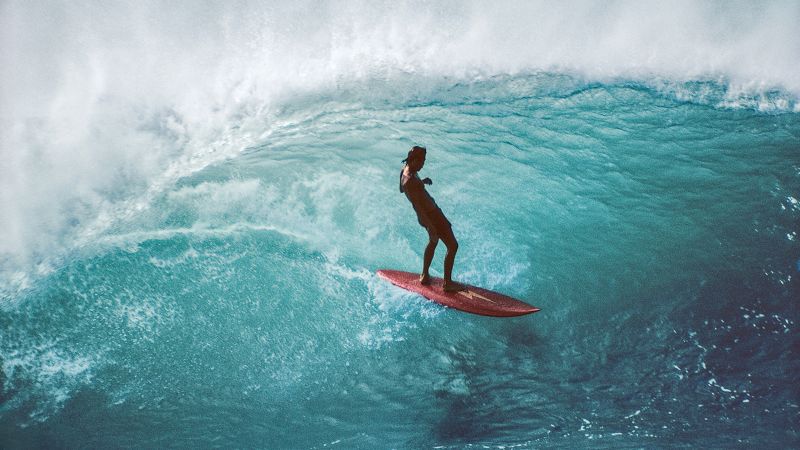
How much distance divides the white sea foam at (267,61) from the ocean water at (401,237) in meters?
0.05

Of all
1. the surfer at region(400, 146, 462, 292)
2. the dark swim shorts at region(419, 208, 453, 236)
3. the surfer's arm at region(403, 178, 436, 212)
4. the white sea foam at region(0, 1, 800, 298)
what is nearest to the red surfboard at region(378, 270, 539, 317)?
the surfer at region(400, 146, 462, 292)

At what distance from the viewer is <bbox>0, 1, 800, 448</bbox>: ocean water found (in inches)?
184

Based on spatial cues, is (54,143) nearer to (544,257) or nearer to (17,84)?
(17,84)

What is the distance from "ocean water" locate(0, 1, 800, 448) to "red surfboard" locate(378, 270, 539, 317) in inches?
16.2

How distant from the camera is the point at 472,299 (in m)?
4.89

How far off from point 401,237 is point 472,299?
1.60 m

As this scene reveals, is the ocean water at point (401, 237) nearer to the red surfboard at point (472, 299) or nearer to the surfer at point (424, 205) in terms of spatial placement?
the red surfboard at point (472, 299)

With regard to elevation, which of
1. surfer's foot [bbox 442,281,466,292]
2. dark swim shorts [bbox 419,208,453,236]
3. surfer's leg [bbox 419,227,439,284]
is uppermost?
dark swim shorts [bbox 419,208,453,236]

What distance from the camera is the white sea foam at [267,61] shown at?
7754 millimetres

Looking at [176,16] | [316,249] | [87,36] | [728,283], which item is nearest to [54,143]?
[87,36]

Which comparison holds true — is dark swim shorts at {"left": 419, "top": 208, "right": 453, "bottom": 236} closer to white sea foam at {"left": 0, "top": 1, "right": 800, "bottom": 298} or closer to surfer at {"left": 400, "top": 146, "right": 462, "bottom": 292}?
surfer at {"left": 400, "top": 146, "right": 462, "bottom": 292}

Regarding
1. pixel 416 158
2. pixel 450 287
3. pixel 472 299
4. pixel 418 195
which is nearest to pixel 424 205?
pixel 418 195

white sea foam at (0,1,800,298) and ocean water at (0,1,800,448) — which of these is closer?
ocean water at (0,1,800,448)

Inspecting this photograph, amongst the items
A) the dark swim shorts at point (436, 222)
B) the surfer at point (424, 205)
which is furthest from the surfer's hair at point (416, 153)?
the dark swim shorts at point (436, 222)
